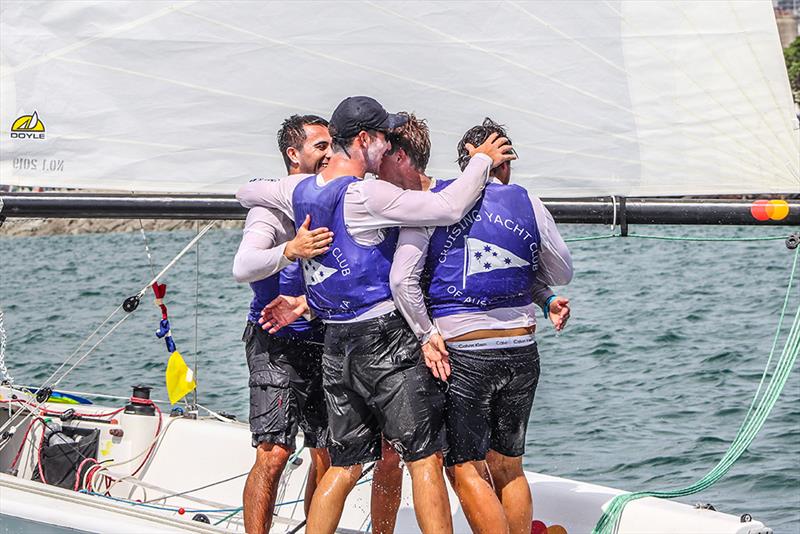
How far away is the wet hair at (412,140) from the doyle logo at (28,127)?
189 centimetres

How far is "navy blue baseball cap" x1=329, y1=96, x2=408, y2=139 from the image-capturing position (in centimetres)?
337

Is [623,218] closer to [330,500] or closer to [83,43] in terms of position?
[330,500]

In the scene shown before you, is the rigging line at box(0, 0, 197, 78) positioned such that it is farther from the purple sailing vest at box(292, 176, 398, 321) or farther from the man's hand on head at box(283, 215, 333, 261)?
the man's hand on head at box(283, 215, 333, 261)

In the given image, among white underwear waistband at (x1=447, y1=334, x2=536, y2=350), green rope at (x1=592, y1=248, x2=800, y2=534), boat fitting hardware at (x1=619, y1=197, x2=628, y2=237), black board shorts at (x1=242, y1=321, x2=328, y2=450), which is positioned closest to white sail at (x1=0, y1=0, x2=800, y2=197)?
boat fitting hardware at (x1=619, y1=197, x2=628, y2=237)

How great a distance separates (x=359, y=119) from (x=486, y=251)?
1.73 feet

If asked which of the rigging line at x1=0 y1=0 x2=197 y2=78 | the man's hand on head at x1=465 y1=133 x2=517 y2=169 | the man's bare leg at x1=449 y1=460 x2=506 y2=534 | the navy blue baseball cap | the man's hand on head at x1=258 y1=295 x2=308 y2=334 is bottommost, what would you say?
the man's bare leg at x1=449 y1=460 x2=506 y2=534

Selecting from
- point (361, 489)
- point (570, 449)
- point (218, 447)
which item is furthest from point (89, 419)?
point (570, 449)

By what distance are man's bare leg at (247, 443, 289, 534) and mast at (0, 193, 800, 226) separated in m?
0.95

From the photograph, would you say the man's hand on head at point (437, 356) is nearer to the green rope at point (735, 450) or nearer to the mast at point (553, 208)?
the mast at point (553, 208)

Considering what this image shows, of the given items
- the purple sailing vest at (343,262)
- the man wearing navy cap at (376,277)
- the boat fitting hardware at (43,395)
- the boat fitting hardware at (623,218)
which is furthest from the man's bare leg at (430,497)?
the boat fitting hardware at (43,395)

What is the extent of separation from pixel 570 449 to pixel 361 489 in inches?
111

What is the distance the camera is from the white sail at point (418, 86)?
4.26m

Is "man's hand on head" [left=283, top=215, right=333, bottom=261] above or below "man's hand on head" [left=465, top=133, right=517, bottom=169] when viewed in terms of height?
below

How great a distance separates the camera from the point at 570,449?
24.3 ft
